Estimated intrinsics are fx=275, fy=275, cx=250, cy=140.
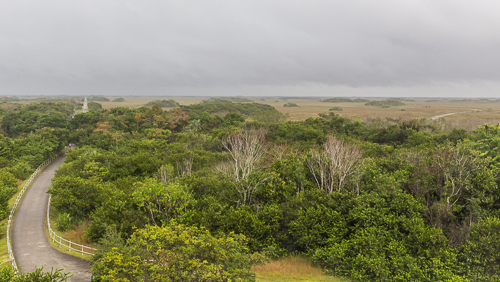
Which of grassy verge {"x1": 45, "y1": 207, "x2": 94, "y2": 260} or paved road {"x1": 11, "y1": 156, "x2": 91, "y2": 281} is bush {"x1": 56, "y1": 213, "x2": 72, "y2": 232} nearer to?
grassy verge {"x1": 45, "y1": 207, "x2": 94, "y2": 260}

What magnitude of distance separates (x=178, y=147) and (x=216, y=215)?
25.3 metres

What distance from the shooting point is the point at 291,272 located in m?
19.4

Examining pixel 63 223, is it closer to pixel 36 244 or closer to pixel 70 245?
pixel 36 244

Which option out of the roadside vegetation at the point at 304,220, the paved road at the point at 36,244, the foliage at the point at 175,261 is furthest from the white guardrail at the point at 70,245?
the foliage at the point at 175,261

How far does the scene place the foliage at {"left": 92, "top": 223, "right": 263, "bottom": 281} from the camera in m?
11.7

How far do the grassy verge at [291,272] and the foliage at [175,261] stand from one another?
5.29m

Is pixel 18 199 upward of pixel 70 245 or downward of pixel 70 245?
downward

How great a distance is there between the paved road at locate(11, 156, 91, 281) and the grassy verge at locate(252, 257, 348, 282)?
10.8 metres

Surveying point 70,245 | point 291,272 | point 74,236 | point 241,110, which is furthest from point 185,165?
point 241,110

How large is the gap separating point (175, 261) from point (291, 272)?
34.5ft

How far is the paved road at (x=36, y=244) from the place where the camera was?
18.6m

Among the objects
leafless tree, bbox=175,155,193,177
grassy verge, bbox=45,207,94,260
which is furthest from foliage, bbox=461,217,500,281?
leafless tree, bbox=175,155,193,177

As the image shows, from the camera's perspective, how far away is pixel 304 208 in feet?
75.5

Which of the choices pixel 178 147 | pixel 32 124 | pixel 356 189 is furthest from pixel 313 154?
pixel 32 124
